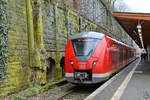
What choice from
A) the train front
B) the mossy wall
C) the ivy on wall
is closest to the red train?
the train front

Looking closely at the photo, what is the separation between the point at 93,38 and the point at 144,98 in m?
4.01

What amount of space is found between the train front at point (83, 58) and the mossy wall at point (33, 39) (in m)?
1.69

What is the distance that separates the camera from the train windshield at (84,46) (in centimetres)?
871

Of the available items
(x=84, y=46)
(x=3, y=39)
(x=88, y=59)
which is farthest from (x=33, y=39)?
(x=88, y=59)

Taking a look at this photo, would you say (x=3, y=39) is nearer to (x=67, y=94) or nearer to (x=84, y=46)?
(x=84, y=46)

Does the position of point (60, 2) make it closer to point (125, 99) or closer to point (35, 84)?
point (35, 84)

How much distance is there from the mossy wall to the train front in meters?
1.69

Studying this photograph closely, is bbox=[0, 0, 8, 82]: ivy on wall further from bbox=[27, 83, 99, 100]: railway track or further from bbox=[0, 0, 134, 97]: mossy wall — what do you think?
bbox=[27, 83, 99, 100]: railway track

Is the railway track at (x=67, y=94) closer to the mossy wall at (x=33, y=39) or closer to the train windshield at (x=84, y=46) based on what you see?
the mossy wall at (x=33, y=39)

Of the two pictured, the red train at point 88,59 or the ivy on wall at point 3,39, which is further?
the red train at point 88,59

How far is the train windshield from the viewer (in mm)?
8715

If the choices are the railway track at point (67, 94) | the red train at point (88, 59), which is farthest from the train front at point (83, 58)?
the railway track at point (67, 94)

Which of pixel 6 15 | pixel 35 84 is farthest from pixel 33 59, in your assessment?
pixel 6 15

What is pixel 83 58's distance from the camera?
854 cm
